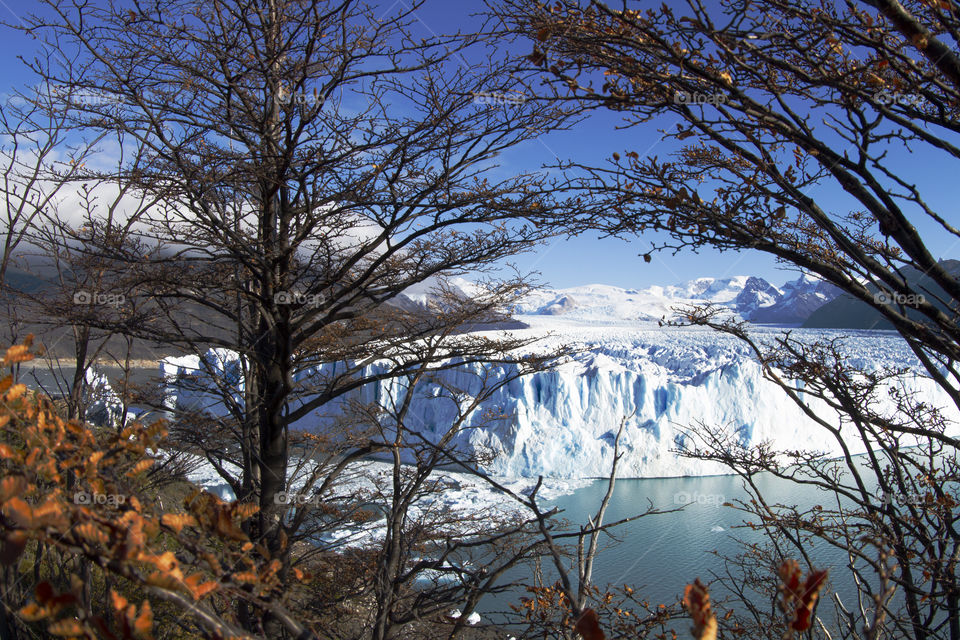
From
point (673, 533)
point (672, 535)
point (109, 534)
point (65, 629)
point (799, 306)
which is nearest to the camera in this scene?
point (65, 629)

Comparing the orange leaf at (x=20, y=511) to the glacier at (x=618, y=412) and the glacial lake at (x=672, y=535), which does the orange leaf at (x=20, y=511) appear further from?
the glacier at (x=618, y=412)

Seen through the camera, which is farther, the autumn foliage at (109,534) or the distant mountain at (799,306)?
the distant mountain at (799,306)

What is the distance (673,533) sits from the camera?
13.0 metres

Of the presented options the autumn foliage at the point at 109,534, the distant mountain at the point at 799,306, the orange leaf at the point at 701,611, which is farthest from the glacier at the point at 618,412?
the distant mountain at the point at 799,306

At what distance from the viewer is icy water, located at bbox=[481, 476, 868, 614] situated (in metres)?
10.5

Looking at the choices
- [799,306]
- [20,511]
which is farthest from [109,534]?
[799,306]

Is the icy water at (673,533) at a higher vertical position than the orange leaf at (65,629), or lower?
lower

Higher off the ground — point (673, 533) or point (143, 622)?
point (143, 622)

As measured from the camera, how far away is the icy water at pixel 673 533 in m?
10.5

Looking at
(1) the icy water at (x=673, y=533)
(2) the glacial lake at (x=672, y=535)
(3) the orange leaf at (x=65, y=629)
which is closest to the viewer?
(3) the orange leaf at (x=65, y=629)

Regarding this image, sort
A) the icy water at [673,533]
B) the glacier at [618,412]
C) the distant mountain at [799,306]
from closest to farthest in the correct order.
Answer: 1. the icy water at [673,533]
2. the glacier at [618,412]
3. the distant mountain at [799,306]

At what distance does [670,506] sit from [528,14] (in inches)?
625

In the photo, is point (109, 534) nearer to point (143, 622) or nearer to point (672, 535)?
point (143, 622)

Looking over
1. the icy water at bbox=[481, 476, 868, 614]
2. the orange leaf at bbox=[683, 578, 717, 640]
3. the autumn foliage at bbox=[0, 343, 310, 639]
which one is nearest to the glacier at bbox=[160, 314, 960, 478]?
the icy water at bbox=[481, 476, 868, 614]
